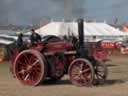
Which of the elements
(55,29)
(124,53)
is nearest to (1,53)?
(124,53)

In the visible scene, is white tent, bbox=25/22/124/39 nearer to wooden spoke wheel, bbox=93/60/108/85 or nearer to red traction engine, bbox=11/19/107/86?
wooden spoke wheel, bbox=93/60/108/85

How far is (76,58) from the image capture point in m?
17.2

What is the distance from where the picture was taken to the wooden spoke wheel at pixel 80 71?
16.6m

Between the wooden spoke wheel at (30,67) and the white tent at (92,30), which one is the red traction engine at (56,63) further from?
the white tent at (92,30)

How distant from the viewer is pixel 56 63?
56.3 ft

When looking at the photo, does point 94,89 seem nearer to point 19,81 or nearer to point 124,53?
point 19,81

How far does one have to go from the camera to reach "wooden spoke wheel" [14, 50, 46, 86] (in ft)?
55.4

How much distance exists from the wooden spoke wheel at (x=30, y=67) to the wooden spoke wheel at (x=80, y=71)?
0.94 meters

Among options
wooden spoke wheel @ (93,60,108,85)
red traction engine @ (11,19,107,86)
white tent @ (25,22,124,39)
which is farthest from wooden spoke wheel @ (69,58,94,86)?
white tent @ (25,22,124,39)

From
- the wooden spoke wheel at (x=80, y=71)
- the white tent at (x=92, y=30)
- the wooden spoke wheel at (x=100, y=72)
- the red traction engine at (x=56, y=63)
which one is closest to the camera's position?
the wooden spoke wheel at (x=80, y=71)

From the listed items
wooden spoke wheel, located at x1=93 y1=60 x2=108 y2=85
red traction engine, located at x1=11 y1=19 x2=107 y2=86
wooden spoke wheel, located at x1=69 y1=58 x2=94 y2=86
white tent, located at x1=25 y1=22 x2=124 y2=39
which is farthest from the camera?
white tent, located at x1=25 y1=22 x2=124 y2=39

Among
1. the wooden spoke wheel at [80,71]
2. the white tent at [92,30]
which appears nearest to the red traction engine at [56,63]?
the wooden spoke wheel at [80,71]

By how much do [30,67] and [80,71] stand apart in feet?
5.51

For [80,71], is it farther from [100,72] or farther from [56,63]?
[100,72]
